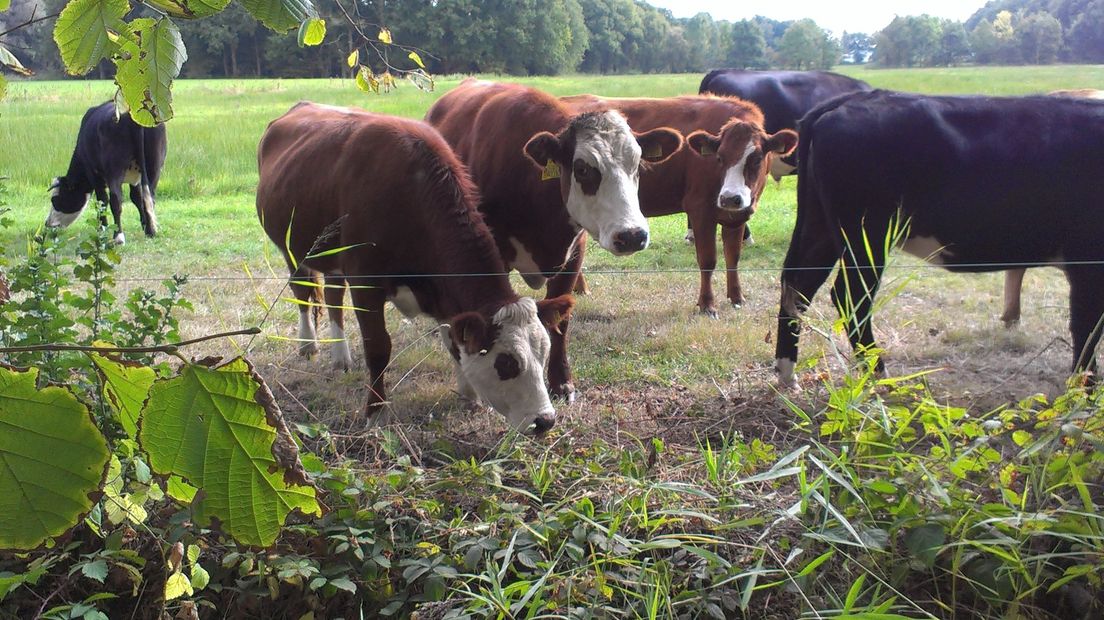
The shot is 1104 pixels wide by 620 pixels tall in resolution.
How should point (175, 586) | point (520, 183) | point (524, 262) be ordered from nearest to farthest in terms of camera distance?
point (175, 586) < point (520, 183) < point (524, 262)

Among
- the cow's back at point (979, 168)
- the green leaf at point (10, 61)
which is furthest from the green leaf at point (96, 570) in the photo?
the cow's back at point (979, 168)

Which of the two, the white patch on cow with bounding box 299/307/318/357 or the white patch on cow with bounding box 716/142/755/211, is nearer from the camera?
the white patch on cow with bounding box 299/307/318/357

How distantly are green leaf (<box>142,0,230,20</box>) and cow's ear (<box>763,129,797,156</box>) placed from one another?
16.0ft

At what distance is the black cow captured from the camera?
8.46 meters

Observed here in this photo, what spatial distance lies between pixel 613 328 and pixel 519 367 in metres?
2.19

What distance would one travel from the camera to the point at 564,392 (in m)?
4.23

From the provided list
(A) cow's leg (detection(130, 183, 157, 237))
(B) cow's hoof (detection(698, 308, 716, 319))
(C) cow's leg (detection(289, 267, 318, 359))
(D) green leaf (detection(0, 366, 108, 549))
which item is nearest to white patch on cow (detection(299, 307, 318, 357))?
(C) cow's leg (detection(289, 267, 318, 359))

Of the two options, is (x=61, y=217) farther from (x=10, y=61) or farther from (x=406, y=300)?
(x=10, y=61)

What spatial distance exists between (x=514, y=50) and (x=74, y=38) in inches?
233

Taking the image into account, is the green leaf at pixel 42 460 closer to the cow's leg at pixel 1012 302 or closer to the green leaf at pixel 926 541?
the green leaf at pixel 926 541

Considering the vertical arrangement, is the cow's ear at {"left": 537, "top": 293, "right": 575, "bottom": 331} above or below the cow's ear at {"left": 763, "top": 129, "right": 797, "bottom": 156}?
A: below

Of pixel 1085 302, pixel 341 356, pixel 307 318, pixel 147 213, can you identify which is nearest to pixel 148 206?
pixel 147 213

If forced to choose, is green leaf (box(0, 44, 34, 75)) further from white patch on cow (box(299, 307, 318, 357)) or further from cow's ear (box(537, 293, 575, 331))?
white patch on cow (box(299, 307, 318, 357))

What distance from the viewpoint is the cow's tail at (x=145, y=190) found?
8.06 meters
